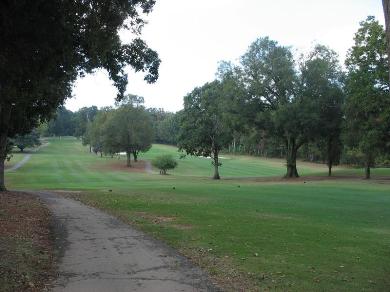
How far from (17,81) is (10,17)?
3.53 m

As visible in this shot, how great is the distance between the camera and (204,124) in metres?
63.7

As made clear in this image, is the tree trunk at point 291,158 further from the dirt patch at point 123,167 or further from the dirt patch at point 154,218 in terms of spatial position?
the dirt patch at point 154,218

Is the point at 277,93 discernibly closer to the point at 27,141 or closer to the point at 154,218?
the point at 154,218

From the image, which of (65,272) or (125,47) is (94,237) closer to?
(65,272)

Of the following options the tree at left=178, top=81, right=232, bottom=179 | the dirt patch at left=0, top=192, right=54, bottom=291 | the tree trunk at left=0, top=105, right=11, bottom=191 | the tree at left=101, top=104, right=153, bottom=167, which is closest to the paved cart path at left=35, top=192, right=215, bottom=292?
the dirt patch at left=0, top=192, right=54, bottom=291

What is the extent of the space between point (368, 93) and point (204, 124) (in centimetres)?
2202

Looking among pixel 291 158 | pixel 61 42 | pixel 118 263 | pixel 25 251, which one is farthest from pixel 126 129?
pixel 118 263

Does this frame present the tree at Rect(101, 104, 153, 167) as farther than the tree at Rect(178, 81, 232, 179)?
Yes

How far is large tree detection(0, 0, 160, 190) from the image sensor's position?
35.0 ft

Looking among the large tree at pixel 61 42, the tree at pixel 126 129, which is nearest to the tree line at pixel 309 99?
the tree at pixel 126 129

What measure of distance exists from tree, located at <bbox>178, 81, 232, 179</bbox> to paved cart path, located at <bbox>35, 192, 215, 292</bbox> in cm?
4937

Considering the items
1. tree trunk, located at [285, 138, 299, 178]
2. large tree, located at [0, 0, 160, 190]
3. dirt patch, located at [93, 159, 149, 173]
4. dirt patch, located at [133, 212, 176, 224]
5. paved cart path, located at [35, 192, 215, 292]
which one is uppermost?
large tree, located at [0, 0, 160, 190]

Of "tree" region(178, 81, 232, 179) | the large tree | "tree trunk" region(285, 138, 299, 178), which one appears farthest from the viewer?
"tree" region(178, 81, 232, 179)

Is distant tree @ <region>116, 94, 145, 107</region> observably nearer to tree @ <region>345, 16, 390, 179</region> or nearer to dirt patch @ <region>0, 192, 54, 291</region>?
tree @ <region>345, 16, 390, 179</region>
